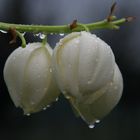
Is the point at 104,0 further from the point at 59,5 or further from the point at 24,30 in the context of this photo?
the point at 24,30

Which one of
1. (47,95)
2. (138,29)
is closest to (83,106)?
(47,95)

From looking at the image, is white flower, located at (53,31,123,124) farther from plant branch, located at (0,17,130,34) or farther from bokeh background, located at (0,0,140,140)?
bokeh background, located at (0,0,140,140)

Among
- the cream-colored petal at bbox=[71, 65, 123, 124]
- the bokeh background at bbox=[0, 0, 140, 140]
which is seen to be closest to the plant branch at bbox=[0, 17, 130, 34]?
the cream-colored petal at bbox=[71, 65, 123, 124]

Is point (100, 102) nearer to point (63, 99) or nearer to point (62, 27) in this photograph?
point (62, 27)

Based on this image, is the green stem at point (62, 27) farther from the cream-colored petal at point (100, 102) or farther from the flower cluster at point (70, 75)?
the cream-colored petal at point (100, 102)

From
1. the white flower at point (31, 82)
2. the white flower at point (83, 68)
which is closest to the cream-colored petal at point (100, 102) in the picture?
the white flower at point (83, 68)

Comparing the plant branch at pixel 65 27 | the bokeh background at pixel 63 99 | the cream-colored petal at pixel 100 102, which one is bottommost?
the bokeh background at pixel 63 99
